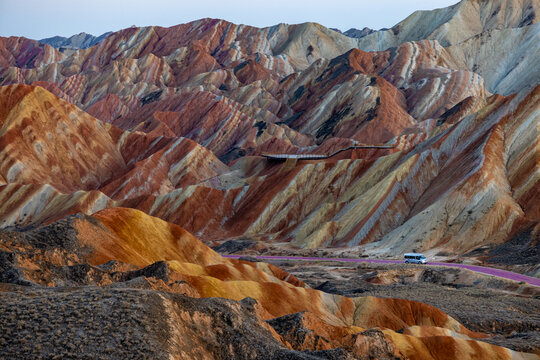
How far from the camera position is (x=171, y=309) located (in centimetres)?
2209

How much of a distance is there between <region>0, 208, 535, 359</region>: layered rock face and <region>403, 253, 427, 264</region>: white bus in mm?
20094

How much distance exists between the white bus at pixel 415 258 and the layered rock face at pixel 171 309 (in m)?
20.1

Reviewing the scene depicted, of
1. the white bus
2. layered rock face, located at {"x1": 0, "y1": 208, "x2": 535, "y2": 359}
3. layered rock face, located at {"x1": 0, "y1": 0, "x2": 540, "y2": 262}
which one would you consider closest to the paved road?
the white bus

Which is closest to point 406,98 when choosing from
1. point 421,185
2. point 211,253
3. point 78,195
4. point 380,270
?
point 421,185

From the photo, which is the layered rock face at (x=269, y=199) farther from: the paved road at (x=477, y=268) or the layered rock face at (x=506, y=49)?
the paved road at (x=477, y=268)

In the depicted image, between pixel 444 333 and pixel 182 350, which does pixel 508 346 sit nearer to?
pixel 444 333

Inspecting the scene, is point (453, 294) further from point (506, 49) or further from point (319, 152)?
point (506, 49)

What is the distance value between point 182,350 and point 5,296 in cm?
700

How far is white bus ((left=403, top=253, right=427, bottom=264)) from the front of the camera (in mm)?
68625

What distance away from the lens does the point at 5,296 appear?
22.2 metres

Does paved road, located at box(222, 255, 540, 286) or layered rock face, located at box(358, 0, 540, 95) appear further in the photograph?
layered rock face, located at box(358, 0, 540, 95)

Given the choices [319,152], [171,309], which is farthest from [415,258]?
[319,152]

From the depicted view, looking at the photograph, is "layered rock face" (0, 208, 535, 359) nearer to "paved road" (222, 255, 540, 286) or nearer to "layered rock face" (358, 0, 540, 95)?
"paved road" (222, 255, 540, 286)

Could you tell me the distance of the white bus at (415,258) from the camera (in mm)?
68625
